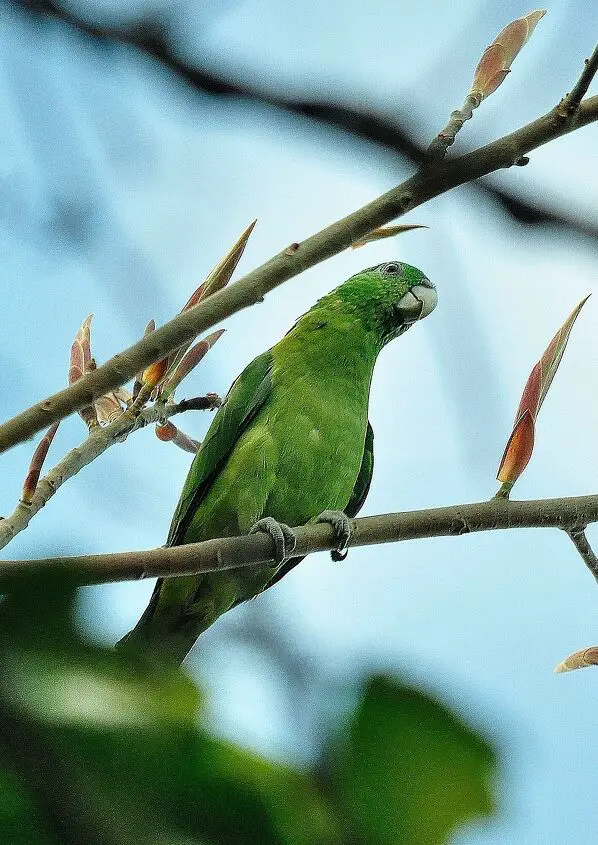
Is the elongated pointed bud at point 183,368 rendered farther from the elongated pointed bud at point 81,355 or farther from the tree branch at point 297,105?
the tree branch at point 297,105

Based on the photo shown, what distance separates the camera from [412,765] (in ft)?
1.04

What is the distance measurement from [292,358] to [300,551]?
1.16m

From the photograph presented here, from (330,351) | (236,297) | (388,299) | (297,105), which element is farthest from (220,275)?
(388,299)

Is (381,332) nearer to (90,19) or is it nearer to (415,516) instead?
(415,516)

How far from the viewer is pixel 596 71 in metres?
1.38

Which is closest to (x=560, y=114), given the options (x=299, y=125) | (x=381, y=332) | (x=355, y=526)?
(x=299, y=125)

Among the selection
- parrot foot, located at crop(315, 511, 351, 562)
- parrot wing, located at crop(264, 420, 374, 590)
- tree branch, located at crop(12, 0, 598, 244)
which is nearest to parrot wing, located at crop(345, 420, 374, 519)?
parrot wing, located at crop(264, 420, 374, 590)

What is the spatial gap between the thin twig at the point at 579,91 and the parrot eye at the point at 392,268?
97.0 inches

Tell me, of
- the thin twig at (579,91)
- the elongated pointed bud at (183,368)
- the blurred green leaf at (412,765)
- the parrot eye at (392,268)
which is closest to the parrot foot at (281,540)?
the elongated pointed bud at (183,368)

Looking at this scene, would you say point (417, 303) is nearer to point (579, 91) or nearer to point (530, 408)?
point (530, 408)

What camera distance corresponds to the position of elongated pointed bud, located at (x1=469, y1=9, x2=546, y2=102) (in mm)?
1730

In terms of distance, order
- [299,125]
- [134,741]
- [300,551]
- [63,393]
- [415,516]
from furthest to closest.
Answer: [300,551], [415,516], [63,393], [299,125], [134,741]

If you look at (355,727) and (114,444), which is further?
(114,444)

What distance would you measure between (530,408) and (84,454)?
104cm
